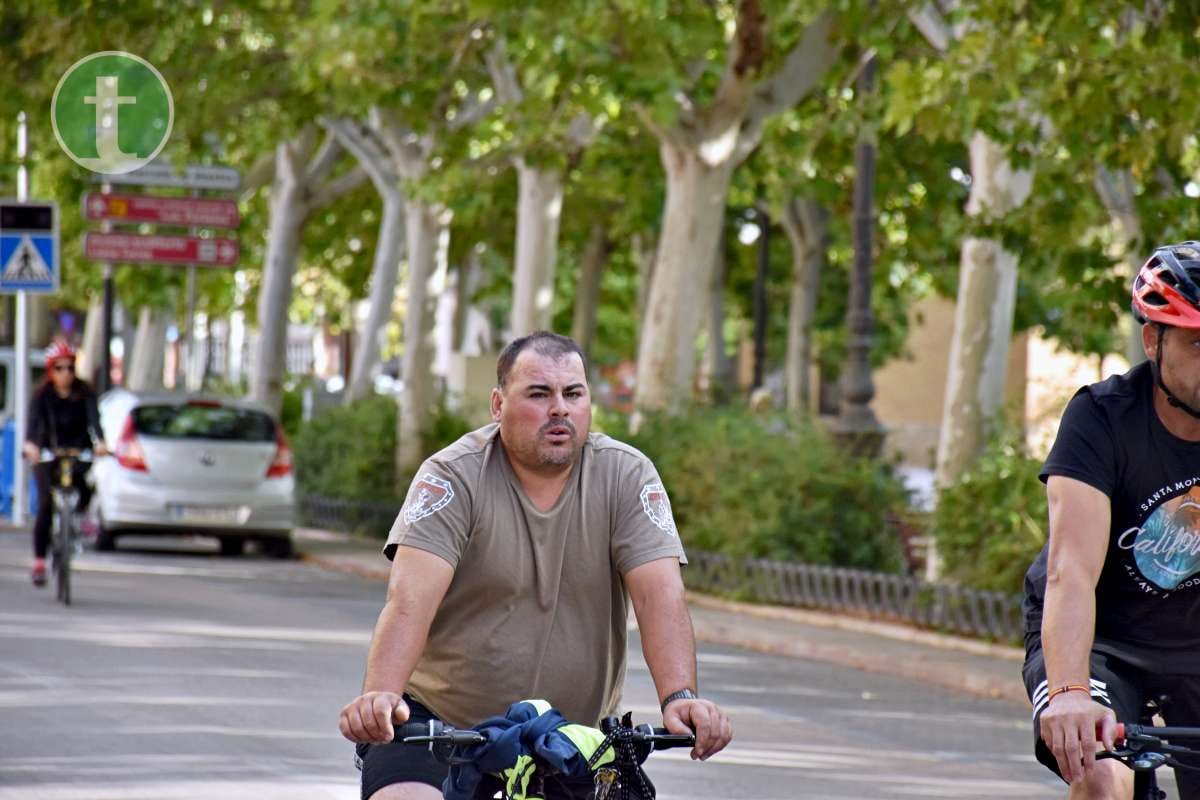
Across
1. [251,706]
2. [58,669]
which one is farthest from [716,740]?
[58,669]

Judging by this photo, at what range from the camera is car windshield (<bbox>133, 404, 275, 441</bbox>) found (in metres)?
21.8

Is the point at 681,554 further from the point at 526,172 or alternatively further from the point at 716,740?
the point at 526,172

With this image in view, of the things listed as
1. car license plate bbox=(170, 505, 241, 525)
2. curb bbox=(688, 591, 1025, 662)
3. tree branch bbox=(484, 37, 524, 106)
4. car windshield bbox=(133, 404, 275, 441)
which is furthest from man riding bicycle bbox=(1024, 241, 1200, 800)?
tree branch bbox=(484, 37, 524, 106)

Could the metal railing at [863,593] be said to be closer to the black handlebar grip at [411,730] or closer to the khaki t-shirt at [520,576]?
the khaki t-shirt at [520,576]

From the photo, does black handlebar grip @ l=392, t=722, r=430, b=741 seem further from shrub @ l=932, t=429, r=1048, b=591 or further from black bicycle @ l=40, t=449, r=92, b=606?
black bicycle @ l=40, t=449, r=92, b=606

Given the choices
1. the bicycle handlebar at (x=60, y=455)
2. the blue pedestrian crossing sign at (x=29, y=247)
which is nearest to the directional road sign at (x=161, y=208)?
the blue pedestrian crossing sign at (x=29, y=247)

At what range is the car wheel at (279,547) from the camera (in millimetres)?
22391

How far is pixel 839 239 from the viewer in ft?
116

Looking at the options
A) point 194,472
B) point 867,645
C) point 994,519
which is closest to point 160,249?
point 194,472

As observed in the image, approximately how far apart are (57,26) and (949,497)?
10.8m

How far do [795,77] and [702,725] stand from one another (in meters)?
16.2

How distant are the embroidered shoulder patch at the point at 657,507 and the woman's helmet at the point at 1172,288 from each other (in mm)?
1054

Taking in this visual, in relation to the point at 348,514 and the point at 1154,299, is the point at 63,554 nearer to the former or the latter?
the point at 348,514

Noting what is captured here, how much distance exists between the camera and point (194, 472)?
21.5 meters
